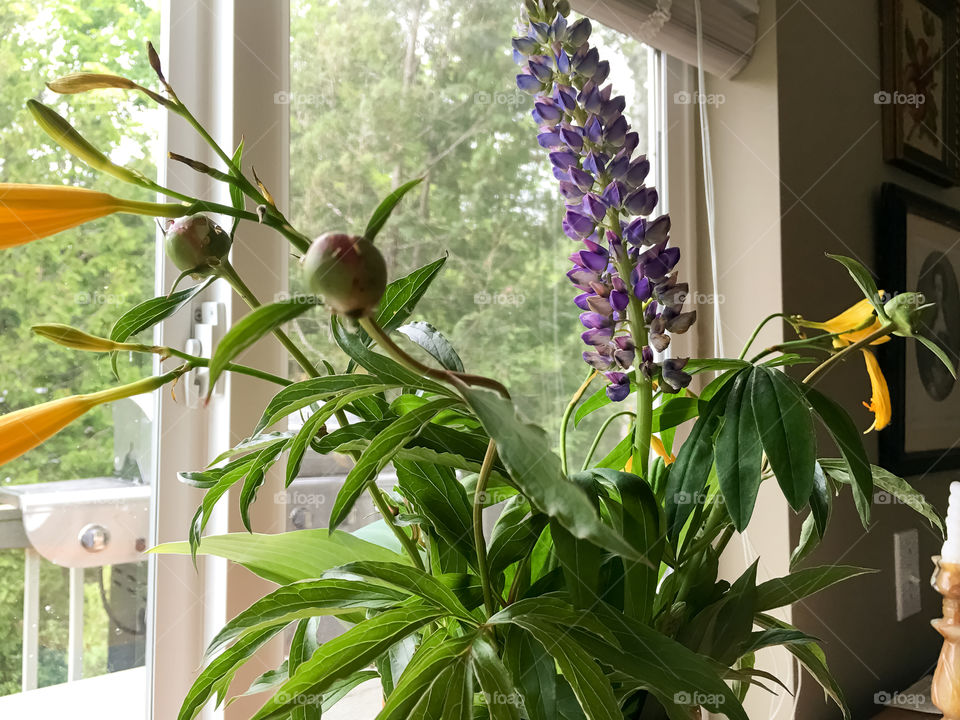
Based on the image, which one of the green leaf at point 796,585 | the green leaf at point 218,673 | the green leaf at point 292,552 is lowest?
the green leaf at point 218,673

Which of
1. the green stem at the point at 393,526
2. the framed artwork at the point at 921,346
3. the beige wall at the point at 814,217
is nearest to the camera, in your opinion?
the green stem at the point at 393,526

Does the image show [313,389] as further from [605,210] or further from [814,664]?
[814,664]

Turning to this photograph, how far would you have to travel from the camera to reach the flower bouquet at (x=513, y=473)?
377mm

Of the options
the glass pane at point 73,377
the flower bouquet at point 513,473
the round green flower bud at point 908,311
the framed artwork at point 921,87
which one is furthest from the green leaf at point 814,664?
the framed artwork at point 921,87

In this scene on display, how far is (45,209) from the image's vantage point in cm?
36

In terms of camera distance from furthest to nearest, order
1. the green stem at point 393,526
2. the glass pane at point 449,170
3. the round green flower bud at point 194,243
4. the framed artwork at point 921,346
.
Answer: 1. the framed artwork at point 921,346
2. the glass pane at point 449,170
3. the green stem at point 393,526
4. the round green flower bud at point 194,243

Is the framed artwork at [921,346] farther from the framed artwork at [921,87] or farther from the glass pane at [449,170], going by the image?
the glass pane at [449,170]

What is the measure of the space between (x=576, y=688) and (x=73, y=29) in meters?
0.80

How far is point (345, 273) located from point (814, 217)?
135 cm

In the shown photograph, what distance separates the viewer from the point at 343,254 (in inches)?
11.4

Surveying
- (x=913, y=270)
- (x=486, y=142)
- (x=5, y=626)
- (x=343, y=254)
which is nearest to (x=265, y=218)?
(x=343, y=254)

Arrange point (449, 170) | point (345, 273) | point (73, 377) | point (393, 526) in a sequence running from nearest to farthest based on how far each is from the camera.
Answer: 1. point (345, 273)
2. point (393, 526)
3. point (73, 377)
4. point (449, 170)

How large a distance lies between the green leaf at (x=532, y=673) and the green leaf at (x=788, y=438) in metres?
0.17

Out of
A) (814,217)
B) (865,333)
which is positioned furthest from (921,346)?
(865,333)
